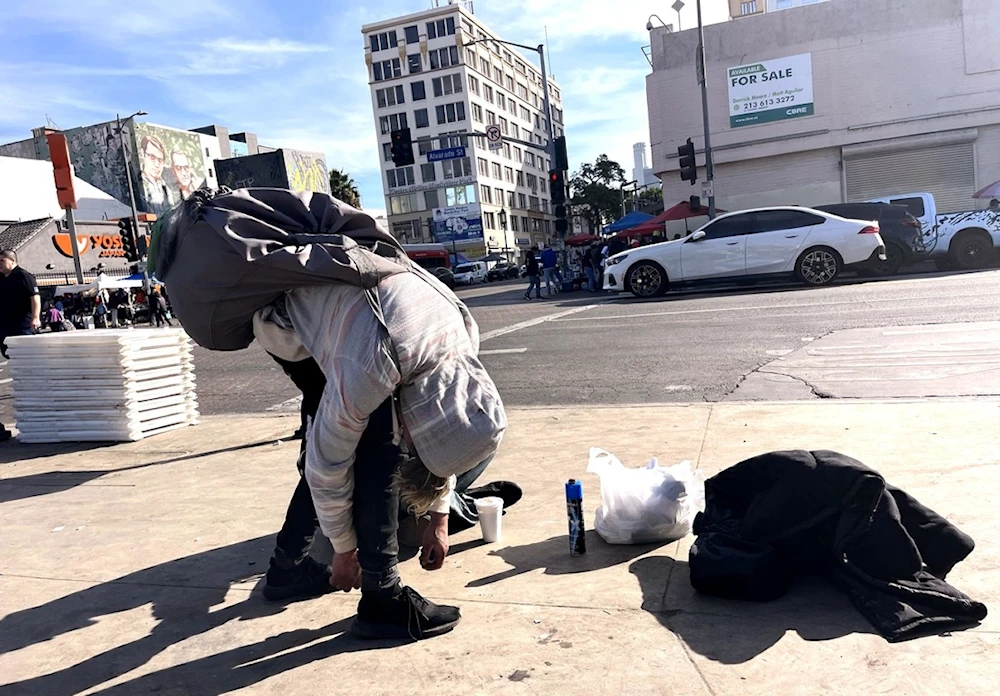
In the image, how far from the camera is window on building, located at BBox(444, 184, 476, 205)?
73375mm

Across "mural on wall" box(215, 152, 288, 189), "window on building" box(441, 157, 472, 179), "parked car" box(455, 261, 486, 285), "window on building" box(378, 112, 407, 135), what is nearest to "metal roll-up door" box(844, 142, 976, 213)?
"parked car" box(455, 261, 486, 285)

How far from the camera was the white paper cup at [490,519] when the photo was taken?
3285 millimetres

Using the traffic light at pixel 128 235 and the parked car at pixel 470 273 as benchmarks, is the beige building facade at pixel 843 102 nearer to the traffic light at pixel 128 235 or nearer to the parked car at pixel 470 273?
the parked car at pixel 470 273

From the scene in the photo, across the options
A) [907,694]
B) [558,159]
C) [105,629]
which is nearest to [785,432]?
[907,694]

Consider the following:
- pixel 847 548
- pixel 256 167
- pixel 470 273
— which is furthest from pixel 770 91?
pixel 256 167

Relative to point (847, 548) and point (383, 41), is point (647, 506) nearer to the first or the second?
point (847, 548)

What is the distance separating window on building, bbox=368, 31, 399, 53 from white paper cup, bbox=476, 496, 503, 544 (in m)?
81.8

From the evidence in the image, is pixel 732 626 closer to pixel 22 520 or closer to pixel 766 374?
pixel 22 520

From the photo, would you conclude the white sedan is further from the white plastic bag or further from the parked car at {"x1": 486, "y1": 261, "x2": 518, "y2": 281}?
the parked car at {"x1": 486, "y1": 261, "x2": 518, "y2": 281}

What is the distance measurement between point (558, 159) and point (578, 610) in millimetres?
21500

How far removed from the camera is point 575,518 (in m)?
3.07

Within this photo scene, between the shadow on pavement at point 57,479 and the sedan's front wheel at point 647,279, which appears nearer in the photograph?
the shadow on pavement at point 57,479

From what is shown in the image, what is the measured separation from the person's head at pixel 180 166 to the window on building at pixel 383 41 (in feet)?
88.1

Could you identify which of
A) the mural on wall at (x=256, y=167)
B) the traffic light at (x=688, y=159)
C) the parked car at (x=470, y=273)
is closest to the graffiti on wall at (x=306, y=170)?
the mural on wall at (x=256, y=167)
